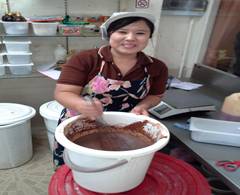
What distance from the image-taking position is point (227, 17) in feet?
6.73

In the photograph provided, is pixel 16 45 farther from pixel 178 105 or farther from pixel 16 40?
pixel 178 105

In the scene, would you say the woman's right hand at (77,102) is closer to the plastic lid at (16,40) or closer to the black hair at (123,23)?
the black hair at (123,23)

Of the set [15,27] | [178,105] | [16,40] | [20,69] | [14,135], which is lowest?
[14,135]

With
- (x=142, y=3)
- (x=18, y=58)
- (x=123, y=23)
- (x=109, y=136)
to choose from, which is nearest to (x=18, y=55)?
(x=18, y=58)

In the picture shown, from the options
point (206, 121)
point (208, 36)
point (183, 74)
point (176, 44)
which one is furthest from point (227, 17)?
point (206, 121)

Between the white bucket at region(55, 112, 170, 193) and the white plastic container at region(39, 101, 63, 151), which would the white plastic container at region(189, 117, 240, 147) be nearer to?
the white bucket at region(55, 112, 170, 193)

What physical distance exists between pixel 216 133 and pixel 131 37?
0.56 meters

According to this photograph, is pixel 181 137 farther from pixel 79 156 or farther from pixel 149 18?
pixel 79 156

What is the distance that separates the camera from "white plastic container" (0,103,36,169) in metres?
1.88

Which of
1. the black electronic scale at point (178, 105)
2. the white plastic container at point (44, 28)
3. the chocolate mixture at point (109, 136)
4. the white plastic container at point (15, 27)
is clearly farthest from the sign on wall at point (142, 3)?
the chocolate mixture at point (109, 136)

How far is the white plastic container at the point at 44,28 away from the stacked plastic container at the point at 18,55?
0.12 m

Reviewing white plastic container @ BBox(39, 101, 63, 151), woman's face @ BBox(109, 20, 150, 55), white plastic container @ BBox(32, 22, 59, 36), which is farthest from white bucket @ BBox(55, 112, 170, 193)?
white plastic container @ BBox(32, 22, 59, 36)

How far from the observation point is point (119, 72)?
108 cm

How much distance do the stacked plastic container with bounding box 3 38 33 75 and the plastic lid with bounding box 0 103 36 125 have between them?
286mm
